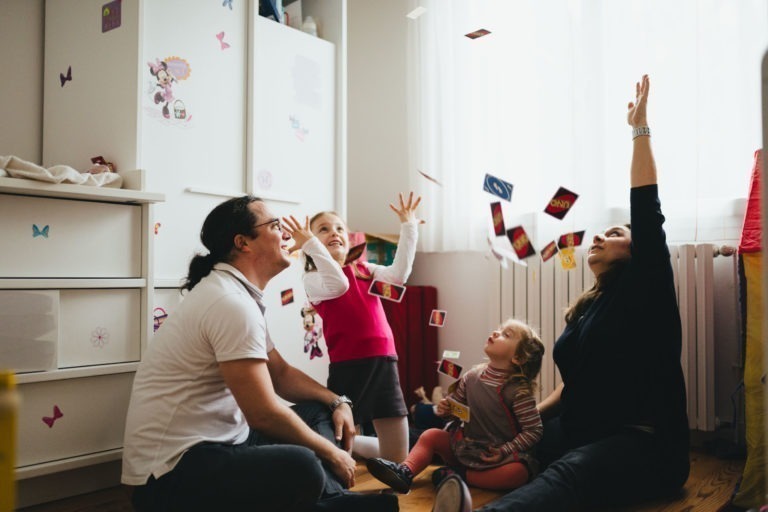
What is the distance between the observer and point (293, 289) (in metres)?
2.55

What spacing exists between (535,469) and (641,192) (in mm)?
907

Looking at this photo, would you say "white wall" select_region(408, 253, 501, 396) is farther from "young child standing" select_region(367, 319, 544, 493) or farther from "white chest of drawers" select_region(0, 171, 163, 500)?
"white chest of drawers" select_region(0, 171, 163, 500)

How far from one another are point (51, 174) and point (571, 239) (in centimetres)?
189

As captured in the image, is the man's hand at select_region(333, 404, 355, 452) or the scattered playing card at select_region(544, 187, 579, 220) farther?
the scattered playing card at select_region(544, 187, 579, 220)

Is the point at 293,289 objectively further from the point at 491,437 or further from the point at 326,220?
the point at 491,437

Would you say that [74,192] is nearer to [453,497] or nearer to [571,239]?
[453,497]

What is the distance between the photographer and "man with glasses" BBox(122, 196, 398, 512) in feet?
4.48

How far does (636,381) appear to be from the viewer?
176 centimetres

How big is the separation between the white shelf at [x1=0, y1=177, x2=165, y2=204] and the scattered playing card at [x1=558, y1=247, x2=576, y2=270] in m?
1.59

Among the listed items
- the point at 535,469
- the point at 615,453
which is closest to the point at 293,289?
the point at 535,469

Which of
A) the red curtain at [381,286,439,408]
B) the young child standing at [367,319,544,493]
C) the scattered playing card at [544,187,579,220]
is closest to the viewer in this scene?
the young child standing at [367,319,544,493]

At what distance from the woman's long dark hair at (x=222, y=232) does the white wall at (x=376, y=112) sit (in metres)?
1.81

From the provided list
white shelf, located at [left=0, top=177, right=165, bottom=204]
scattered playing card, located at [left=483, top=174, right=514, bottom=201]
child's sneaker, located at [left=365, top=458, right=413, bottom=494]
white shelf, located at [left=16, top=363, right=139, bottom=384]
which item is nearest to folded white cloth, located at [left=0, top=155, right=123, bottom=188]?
white shelf, located at [left=0, top=177, right=165, bottom=204]

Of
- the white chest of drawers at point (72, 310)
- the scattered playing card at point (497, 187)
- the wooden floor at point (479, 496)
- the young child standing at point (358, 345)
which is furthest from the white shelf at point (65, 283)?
the scattered playing card at point (497, 187)
